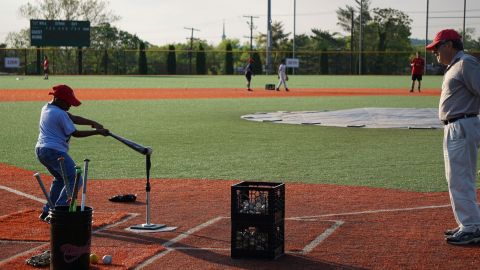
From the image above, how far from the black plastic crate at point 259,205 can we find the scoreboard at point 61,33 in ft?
236

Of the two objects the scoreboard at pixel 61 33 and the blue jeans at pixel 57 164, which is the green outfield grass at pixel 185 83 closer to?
the scoreboard at pixel 61 33

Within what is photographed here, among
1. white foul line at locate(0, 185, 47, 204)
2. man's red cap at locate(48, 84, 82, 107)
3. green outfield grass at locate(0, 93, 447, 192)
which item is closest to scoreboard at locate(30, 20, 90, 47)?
green outfield grass at locate(0, 93, 447, 192)

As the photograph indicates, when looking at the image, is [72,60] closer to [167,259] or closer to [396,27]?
[396,27]

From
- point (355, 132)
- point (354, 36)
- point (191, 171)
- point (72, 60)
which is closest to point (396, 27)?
point (354, 36)

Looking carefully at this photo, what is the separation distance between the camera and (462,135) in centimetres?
838

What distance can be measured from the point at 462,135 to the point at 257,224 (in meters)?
2.29

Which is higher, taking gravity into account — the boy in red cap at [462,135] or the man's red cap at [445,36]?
the man's red cap at [445,36]

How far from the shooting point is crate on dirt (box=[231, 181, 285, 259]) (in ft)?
25.7

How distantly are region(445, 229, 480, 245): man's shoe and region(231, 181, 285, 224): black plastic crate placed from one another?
181 cm

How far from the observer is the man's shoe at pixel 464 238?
8.45 meters

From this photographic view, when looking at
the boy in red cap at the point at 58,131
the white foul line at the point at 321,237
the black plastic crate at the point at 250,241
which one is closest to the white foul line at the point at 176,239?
the black plastic crate at the point at 250,241

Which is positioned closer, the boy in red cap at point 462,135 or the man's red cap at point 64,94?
the boy in red cap at point 462,135

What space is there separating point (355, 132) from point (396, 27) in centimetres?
10090

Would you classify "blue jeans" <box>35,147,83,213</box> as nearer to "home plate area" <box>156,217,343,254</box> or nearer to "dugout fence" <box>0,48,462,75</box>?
"home plate area" <box>156,217,343,254</box>
